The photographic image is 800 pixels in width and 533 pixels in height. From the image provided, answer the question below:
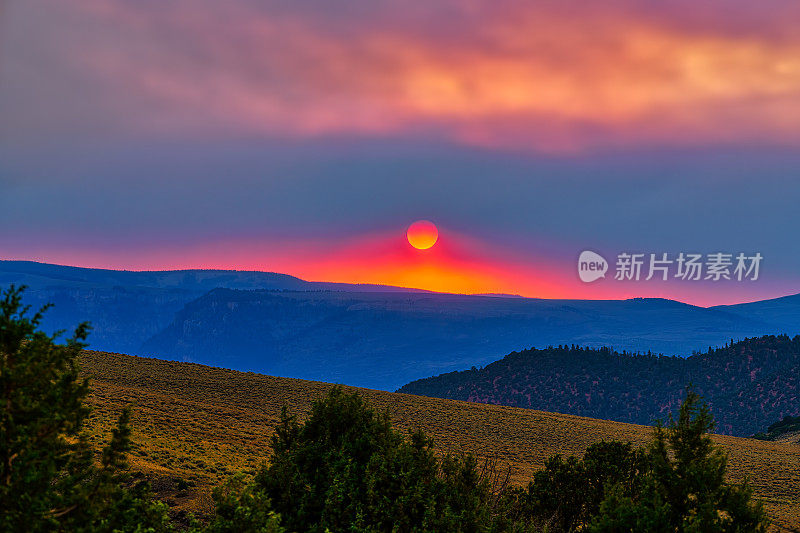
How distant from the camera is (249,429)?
63.1m

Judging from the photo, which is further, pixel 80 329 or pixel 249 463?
pixel 249 463

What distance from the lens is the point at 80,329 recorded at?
11.3m

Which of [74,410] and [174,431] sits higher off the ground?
[74,410]

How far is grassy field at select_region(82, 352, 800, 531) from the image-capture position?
3962 cm

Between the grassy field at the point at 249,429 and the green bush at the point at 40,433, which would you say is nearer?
the green bush at the point at 40,433

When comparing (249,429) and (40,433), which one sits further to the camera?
(249,429)

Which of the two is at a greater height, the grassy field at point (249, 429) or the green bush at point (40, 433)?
the green bush at point (40, 433)

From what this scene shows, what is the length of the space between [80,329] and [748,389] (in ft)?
715

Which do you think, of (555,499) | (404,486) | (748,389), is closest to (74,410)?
(404,486)

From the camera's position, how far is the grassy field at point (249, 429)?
39625mm

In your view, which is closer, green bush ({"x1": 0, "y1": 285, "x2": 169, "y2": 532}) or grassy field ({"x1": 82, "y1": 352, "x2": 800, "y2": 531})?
green bush ({"x1": 0, "y1": 285, "x2": 169, "y2": 532})

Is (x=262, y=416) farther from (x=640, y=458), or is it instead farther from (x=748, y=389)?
(x=748, y=389)

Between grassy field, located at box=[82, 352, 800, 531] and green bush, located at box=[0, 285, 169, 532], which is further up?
green bush, located at box=[0, 285, 169, 532]

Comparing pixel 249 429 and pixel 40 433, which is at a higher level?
pixel 40 433
